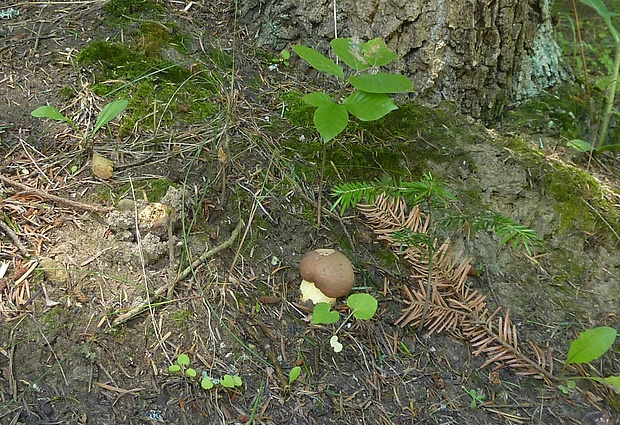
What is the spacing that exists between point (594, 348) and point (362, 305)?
0.95 metres

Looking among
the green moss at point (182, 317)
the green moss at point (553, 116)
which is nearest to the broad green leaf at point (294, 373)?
the green moss at point (182, 317)

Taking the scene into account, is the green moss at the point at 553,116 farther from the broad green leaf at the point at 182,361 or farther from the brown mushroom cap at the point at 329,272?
the broad green leaf at the point at 182,361

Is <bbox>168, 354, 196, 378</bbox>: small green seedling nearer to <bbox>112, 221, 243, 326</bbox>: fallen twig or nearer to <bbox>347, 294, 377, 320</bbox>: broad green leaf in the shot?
<bbox>112, 221, 243, 326</bbox>: fallen twig

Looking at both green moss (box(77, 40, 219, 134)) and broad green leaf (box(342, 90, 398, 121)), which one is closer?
broad green leaf (box(342, 90, 398, 121))

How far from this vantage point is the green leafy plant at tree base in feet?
7.00

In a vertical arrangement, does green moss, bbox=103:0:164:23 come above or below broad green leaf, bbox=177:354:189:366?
above

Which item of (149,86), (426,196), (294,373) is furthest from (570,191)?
(149,86)

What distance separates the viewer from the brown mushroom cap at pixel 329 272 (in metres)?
2.18

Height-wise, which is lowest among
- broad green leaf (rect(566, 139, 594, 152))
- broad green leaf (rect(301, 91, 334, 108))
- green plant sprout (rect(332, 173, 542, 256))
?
broad green leaf (rect(566, 139, 594, 152))

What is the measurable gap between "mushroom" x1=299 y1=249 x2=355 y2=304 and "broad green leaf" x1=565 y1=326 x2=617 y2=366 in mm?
956

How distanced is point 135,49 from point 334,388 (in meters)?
2.11

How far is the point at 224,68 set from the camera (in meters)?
3.05

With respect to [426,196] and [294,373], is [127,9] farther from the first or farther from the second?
[294,373]

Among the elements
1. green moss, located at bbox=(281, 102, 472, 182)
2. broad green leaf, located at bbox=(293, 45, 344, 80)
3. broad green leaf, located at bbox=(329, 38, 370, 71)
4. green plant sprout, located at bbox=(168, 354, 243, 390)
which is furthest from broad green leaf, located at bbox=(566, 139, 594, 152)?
green plant sprout, located at bbox=(168, 354, 243, 390)
